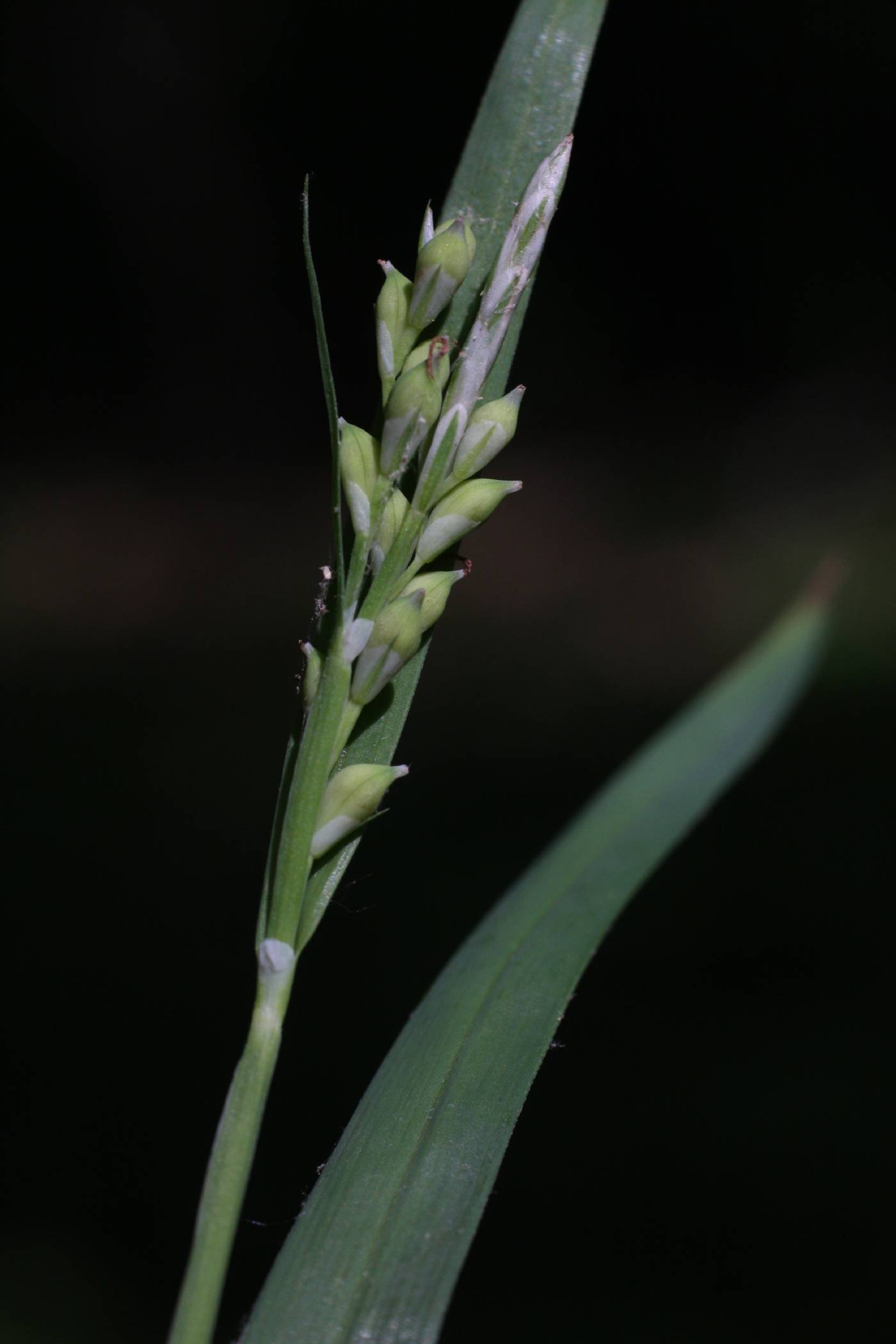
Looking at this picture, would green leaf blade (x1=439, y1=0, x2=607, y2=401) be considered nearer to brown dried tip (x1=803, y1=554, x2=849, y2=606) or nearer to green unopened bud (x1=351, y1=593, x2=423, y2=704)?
green unopened bud (x1=351, y1=593, x2=423, y2=704)

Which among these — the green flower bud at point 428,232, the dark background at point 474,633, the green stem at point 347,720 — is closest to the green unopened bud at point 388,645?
the green stem at point 347,720

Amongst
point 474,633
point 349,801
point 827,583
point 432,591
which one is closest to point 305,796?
point 349,801

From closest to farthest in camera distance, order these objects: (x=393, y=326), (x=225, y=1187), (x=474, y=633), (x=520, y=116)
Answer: (x=225, y=1187) → (x=393, y=326) → (x=520, y=116) → (x=474, y=633)

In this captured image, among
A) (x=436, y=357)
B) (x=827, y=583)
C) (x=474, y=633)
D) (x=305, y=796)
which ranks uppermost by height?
(x=436, y=357)

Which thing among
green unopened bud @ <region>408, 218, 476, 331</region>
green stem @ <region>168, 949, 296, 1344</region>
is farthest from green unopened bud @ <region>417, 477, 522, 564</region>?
green stem @ <region>168, 949, 296, 1344</region>

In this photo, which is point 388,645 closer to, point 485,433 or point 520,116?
point 485,433

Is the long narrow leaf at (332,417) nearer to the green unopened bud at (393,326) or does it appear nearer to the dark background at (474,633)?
the green unopened bud at (393,326)

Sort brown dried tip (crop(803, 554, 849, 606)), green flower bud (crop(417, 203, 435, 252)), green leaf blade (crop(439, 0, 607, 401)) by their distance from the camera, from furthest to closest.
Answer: brown dried tip (crop(803, 554, 849, 606)) < green leaf blade (crop(439, 0, 607, 401)) < green flower bud (crop(417, 203, 435, 252))
